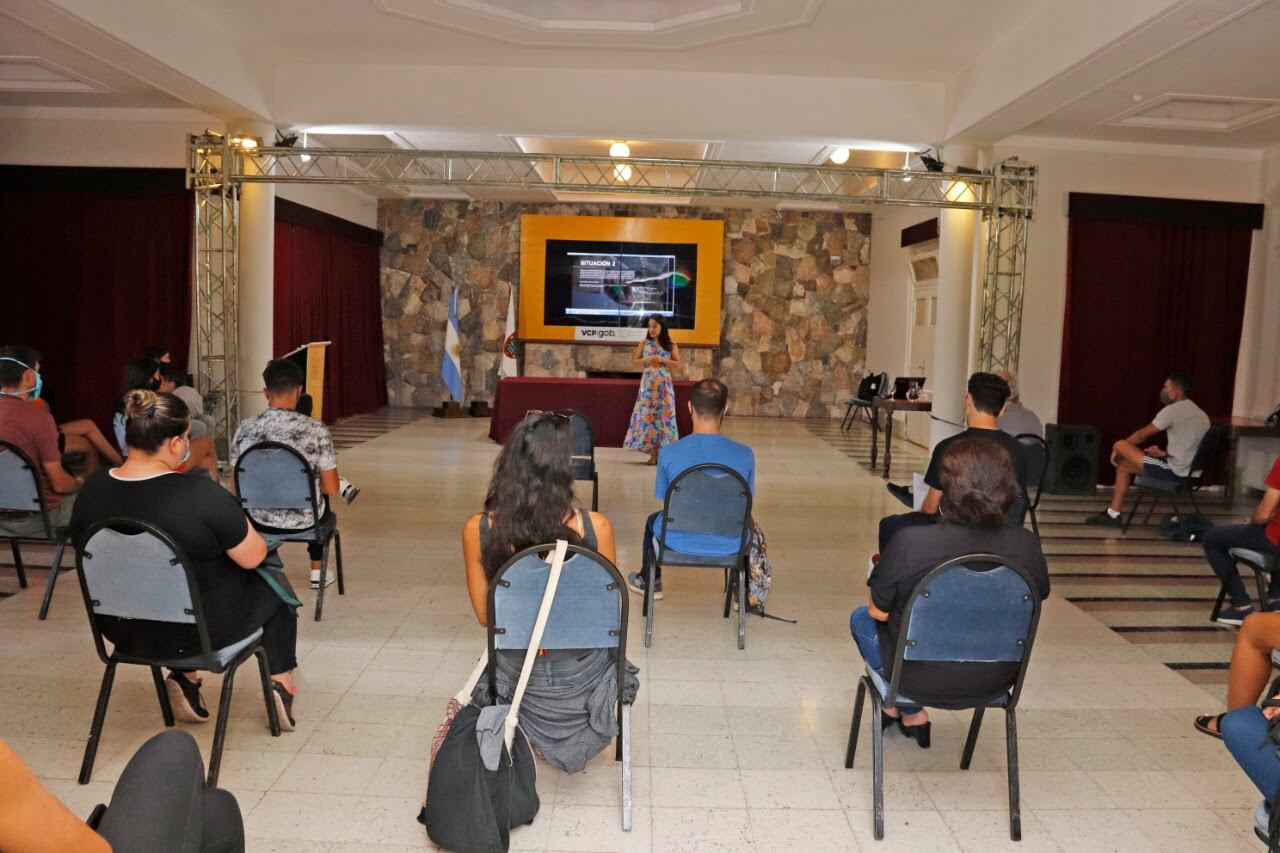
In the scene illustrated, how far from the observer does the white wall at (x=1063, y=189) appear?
28.6 feet

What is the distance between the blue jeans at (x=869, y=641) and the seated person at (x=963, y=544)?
195mm

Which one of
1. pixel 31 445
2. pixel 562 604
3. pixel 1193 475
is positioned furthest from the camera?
pixel 1193 475

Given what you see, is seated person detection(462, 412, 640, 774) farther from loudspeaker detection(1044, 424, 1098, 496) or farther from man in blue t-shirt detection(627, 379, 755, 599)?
loudspeaker detection(1044, 424, 1098, 496)

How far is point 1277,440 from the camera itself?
8609 millimetres

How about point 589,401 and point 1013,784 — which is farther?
point 589,401

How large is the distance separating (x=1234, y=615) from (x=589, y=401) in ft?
22.1

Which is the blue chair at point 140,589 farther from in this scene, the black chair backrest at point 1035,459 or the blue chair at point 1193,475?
the blue chair at point 1193,475

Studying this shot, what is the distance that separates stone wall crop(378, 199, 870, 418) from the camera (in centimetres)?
1441

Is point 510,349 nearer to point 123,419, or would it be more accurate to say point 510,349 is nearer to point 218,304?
point 218,304

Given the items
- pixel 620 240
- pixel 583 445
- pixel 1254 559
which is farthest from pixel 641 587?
pixel 620 240

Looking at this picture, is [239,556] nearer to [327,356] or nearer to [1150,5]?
[1150,5]

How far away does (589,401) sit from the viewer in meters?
10.6

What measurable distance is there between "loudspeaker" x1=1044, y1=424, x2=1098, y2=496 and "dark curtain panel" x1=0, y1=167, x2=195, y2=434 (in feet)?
25.0

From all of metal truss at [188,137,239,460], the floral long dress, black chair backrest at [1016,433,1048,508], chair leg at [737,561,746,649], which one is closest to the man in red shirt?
black chair backrest at [1016,433,1048,508]
